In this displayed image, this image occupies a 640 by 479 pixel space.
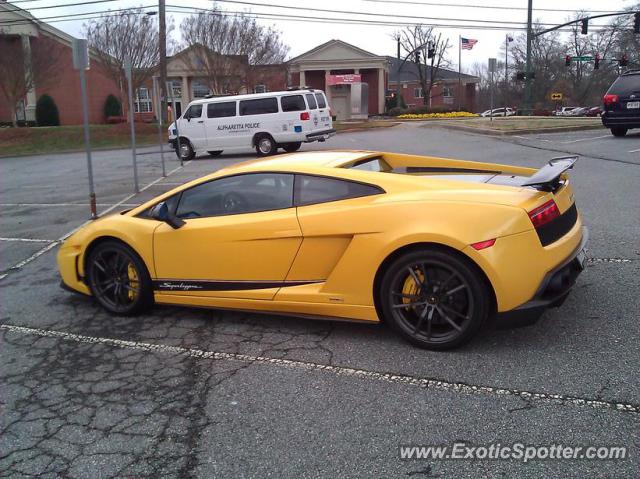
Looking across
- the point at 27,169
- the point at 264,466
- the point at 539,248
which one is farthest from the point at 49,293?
the point at 27,169

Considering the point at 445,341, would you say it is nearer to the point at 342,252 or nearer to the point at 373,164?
the point at 342,252

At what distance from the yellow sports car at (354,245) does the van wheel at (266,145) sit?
1488cm

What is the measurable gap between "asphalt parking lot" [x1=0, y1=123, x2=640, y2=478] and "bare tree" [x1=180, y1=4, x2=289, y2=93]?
3270cm

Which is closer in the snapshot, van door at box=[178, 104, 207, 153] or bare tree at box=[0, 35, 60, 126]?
van door at box=[178, 104, 207, 153]

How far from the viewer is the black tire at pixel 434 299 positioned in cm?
369

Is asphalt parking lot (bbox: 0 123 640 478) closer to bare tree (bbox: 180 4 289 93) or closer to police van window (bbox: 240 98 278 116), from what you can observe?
police van window (bbox: 240 98 278 116)

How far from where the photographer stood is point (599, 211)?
25.7 feet

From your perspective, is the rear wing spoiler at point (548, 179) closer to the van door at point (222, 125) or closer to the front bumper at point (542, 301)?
the front bumper at point (542, 301)

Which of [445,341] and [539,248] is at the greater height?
[539,248]

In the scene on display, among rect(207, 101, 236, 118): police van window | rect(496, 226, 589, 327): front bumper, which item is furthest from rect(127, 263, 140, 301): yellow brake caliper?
rect(207, 101, 236, 118): police van window

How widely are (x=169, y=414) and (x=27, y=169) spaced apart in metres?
19.5

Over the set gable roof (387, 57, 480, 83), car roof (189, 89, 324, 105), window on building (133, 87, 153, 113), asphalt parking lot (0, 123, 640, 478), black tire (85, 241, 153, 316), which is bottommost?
asphalt parking lot (0, 123, 640, 478)

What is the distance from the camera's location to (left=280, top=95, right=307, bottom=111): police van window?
763 inches

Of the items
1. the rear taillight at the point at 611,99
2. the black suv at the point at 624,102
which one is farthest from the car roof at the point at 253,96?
the black suv at the point at 624,102
